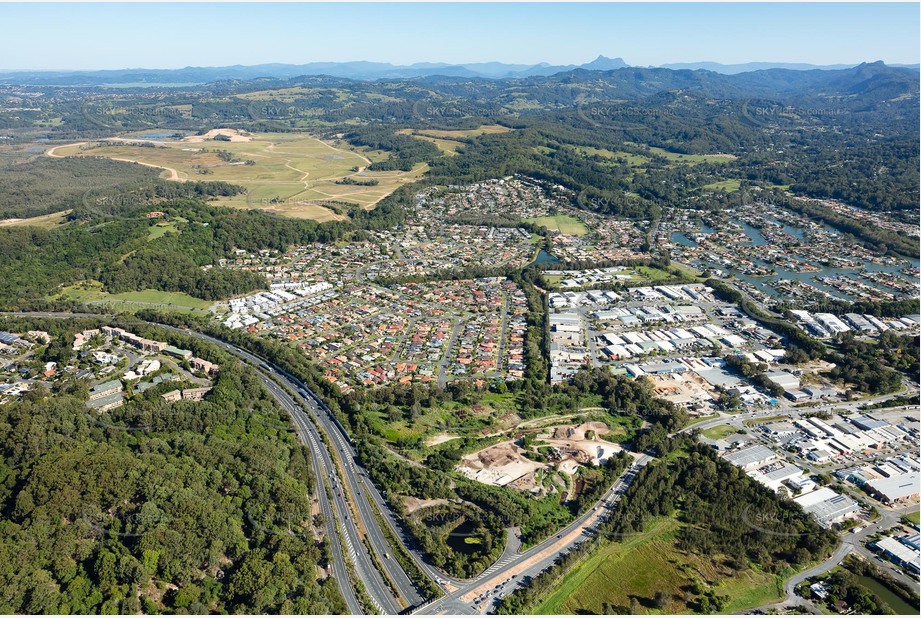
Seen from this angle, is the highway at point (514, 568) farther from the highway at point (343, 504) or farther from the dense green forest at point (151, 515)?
the dense green forest at point (151, 515)

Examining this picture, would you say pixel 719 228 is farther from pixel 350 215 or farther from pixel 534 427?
pixel 534 427

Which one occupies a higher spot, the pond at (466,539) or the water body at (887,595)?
the pond at (466,539)

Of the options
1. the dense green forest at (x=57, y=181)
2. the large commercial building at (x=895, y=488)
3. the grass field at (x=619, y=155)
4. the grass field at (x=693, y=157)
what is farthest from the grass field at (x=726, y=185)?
the dense green forest at (x=57, y=181)

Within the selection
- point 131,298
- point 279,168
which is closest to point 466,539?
point 131,298

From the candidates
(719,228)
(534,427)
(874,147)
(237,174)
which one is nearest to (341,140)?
(237,174)

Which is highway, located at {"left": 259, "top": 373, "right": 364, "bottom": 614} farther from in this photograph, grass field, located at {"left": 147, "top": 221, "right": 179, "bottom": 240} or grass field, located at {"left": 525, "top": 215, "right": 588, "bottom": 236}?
grass field, located at {"left": 525, "top": 215, "right": 588, "bottom": 236}

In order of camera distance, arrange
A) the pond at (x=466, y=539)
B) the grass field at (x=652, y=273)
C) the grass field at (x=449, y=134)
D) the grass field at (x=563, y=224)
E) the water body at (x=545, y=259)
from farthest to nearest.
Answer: the grass field at (x=449, y=134)
the grass field at (x=563, y=224)
the water body at (x=545, y=259)
the grass field at (x=652, y=273)
the pond at (x=466, y=539)

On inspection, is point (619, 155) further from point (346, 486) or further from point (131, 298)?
point (346, 486)

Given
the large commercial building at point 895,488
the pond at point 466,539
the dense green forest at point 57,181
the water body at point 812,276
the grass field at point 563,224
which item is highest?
the dense green forest at point 57,181

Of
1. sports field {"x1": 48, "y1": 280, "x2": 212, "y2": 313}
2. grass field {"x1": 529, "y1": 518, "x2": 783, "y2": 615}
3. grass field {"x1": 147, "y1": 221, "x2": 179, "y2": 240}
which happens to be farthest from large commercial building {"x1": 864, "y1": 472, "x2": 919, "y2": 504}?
grass field {"x1": 147, "y1": 221, "x2": 179, "y2": 240}
